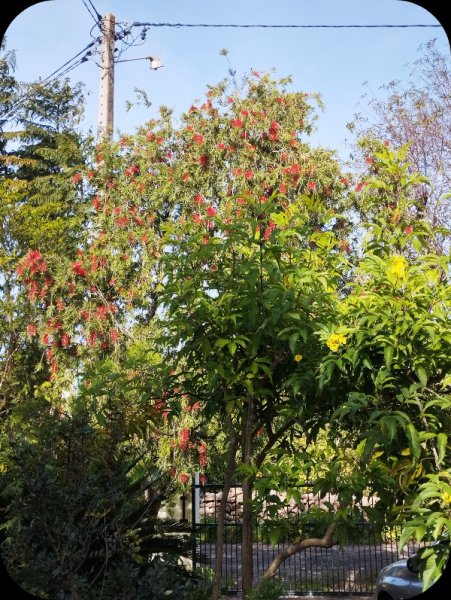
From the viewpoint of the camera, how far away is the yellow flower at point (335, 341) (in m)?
3.39

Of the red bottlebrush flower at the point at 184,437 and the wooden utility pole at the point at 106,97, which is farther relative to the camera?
the wooden utility pole at the point at 106,97

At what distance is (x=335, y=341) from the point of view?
341 centimetres

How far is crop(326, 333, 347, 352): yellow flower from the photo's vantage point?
339 cm

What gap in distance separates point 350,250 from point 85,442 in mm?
7811

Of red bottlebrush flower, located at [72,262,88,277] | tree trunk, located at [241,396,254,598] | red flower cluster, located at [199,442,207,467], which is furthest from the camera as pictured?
red bottlebrush flower, located at [72,262,88,277]

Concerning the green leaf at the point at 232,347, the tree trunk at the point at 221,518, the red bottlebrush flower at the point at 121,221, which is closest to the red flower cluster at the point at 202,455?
the red bottlebrush flower at the point at 121,221

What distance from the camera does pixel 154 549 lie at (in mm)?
4863

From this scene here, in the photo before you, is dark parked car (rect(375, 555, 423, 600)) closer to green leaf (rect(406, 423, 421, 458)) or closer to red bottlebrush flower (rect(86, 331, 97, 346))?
green leaf (rect(406, 423, 421, 458))

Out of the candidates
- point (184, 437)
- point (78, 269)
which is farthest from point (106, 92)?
point (184, 437)

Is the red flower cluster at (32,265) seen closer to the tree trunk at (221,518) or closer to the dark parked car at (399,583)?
the dark parked car at (399,583)

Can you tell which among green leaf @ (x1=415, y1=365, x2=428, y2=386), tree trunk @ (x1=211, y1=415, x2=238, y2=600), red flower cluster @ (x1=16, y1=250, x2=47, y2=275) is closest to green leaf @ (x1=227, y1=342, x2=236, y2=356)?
tree trunk @ (x1=211, y1=415, x2=238, y2=600)

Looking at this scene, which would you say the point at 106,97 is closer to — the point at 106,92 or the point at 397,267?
the point at 106,92

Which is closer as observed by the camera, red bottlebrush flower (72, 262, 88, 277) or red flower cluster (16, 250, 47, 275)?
red bottlebrush flower (72, 262, 88, 277)

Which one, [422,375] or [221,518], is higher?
[422,375]
